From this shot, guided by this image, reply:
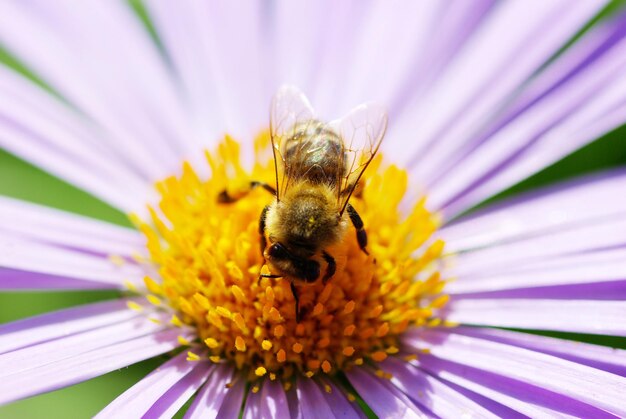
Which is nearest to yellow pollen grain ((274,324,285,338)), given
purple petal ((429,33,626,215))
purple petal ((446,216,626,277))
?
purple petal ((446,216,626,277))

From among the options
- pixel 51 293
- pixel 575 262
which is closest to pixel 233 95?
pixel 51 293

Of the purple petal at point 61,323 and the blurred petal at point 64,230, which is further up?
the blurred petal at point 64,230

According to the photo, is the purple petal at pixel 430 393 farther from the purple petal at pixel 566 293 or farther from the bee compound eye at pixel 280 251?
the bee compound eye at pixel 280 251

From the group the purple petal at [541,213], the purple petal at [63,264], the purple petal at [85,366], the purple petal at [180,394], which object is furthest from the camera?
the purple petal at [541,213]

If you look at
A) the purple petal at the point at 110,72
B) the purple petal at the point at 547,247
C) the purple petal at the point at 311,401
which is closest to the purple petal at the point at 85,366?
the purple petal at the point at 311,401

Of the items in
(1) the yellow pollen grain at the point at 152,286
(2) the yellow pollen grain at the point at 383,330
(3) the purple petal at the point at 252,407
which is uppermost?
(1) the yellow pollen grain at the point at 152,286

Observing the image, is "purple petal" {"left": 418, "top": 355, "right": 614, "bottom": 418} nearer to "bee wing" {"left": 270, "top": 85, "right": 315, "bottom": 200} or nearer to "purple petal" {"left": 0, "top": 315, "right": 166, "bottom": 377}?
"bee wing" {"left": 270, "top": 85, "right": 315, "bottom": 200}

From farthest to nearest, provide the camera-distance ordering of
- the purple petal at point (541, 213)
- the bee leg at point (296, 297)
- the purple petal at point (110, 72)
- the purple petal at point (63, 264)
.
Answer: the purple petal at point (110, 72)
the purple petal at point (541, 213)
the purple petal at point (63, 264)
the bee leg at point (296, 297)
